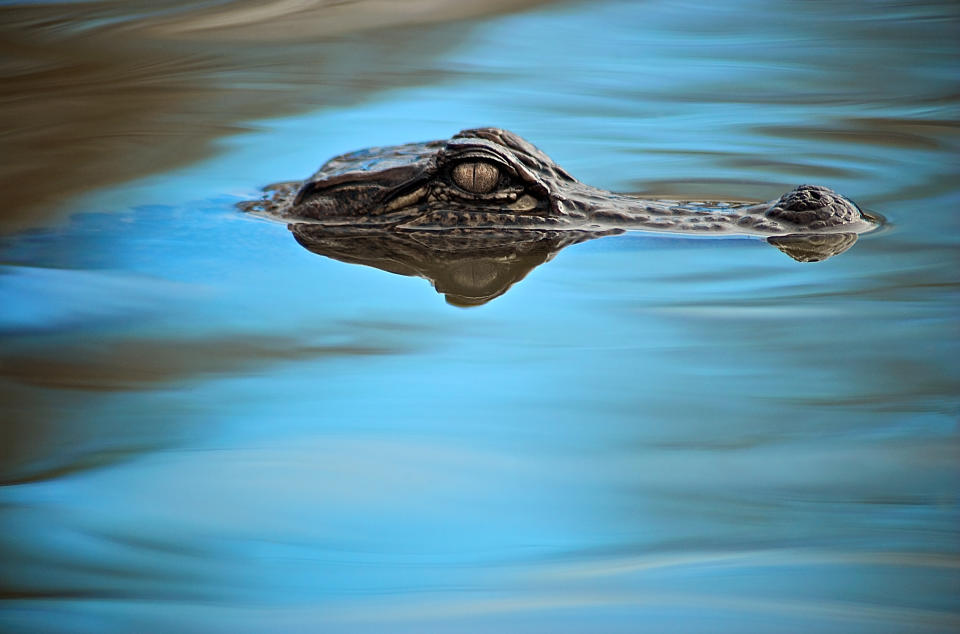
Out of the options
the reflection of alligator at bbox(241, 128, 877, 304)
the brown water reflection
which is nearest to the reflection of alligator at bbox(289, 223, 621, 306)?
the reflection of alligator at bbox(241, 128, 877, 304)

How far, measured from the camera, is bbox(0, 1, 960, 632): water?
80.4 inches

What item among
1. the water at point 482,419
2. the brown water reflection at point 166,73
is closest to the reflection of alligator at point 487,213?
the water at point 482,419

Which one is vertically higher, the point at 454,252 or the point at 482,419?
the point at 454,252

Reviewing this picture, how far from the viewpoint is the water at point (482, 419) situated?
204cm

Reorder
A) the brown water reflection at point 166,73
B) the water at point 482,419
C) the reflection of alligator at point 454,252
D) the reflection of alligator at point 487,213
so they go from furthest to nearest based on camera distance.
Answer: the brown water reflection at point 166,73 < the reflection of alligator at point 487,213 < the reflection of alligator at point 454,252 < the water at point 482,419

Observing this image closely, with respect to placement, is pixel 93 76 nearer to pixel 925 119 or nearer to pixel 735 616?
pixel 925 119

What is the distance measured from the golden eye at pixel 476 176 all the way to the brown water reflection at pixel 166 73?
1.92m

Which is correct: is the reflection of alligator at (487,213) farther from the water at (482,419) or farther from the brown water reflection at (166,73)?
the brown water reflection at (166,73)

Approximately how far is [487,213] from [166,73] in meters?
4.43

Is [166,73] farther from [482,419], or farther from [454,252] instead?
[482,419]

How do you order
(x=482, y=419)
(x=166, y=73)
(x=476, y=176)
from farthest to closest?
(x=166, y=73)
(x=476, y=176)
(x=482, y=419)

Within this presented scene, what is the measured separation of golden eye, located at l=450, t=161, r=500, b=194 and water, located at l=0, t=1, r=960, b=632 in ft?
1.79

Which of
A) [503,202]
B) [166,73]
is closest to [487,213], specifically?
[503,202]

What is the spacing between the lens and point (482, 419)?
2654 millimetres
